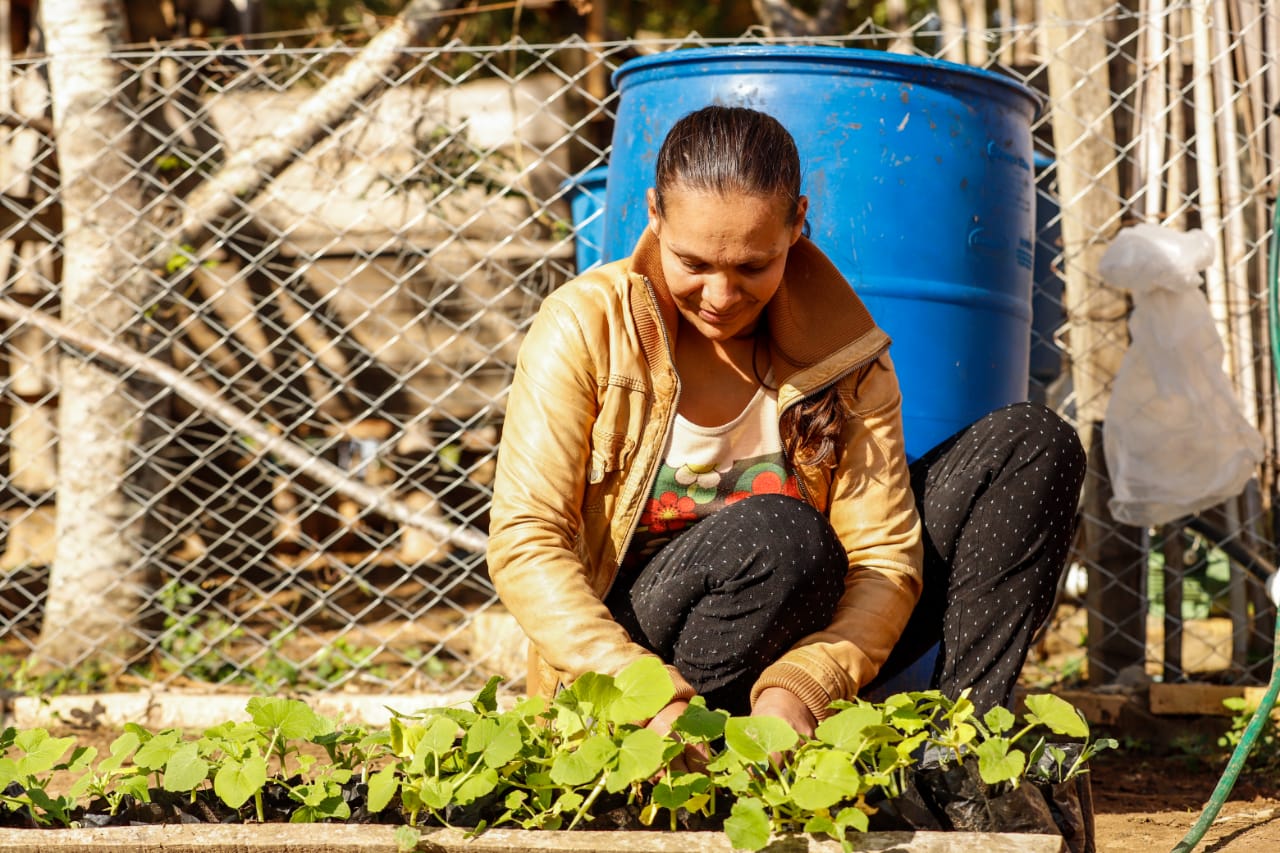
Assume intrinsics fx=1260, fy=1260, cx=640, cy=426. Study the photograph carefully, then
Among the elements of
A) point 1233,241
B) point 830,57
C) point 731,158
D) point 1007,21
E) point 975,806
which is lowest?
point 975,806

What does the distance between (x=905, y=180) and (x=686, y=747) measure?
1.24 metres

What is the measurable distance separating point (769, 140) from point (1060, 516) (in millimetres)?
662

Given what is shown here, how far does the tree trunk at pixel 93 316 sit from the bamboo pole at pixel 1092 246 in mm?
2246

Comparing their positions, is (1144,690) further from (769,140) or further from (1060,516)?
(769,140)

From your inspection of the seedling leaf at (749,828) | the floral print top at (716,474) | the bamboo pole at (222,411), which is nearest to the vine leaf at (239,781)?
the seedling leaf at (749,828)

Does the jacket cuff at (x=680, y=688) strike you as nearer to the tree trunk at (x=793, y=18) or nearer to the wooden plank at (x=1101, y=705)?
the wooden plank at (x=1101, y=705)

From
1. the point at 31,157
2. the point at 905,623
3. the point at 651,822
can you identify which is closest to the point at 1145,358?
the point at 905,623

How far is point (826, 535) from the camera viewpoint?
1667mm

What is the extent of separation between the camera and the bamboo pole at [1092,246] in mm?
2852

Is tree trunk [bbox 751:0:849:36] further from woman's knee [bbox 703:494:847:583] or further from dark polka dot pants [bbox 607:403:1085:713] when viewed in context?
woman's knee [bbox 703:494:847:583]

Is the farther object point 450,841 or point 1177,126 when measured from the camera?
point 1177,126

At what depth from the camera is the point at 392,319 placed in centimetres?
414

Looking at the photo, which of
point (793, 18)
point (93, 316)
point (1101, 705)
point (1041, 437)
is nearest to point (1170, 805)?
point (1101, 705)

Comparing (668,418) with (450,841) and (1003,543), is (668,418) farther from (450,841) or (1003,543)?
(450,841)
